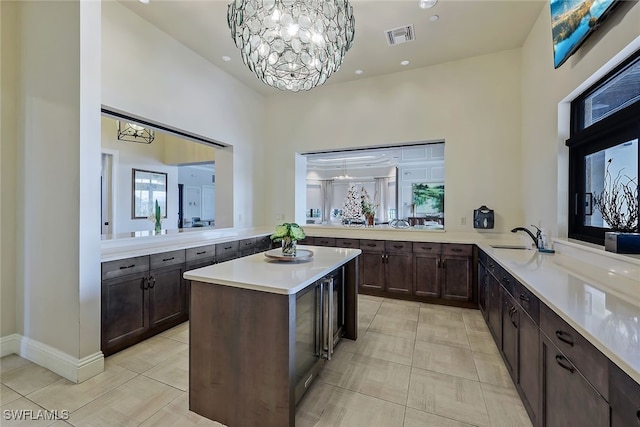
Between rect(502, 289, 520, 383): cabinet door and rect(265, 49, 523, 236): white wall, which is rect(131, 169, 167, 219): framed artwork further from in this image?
→ rect(502, 289, 520, 383): cabinet door

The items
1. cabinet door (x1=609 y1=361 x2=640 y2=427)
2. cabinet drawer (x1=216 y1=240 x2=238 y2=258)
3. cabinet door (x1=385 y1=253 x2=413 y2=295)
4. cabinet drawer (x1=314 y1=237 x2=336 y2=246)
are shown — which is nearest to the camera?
cabinet door (x1=609 y1=361 x2=640 y2=427)

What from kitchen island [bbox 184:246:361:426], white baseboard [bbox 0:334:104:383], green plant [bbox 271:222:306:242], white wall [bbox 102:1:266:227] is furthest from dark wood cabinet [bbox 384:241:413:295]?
white baseboard [bbox 0:334:104:383]

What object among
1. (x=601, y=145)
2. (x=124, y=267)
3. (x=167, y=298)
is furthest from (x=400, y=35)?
(x=167, y=298)

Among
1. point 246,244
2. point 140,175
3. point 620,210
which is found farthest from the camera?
point 140,175

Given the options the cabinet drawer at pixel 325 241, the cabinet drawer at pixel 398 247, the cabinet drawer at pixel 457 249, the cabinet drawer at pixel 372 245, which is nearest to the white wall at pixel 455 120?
the cabinet drawer at pixel 457 249

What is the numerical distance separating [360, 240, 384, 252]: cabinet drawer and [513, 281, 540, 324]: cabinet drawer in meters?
2.22

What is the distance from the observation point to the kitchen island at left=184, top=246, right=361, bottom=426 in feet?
5.01

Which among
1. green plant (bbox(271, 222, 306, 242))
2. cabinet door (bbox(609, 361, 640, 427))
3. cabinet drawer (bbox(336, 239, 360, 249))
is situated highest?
green plant (bbox(271, 222, 306, 242))

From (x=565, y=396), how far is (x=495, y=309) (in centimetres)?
146

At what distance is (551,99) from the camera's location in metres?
2.76

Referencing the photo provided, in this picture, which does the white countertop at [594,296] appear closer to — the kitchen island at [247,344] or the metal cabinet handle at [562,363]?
the metal cabinet handle at [562,363]

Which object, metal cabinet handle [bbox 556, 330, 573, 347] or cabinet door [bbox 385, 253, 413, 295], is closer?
metal cabinet handle [bbox 556, 330, 573, 347]

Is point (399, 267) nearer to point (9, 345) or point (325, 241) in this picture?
point (325, 241)

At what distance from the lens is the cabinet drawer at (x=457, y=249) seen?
142 inches
